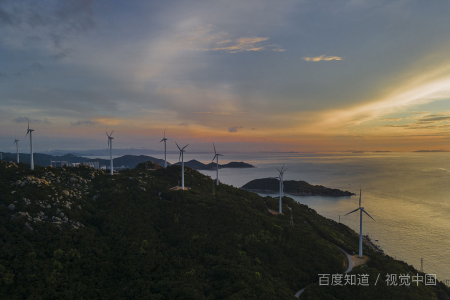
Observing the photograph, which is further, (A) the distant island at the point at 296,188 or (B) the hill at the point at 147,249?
(A) the distant island at the point at 296,188

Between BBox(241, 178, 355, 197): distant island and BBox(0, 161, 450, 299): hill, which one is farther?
BBox(241, 178, 355, 197): distant island

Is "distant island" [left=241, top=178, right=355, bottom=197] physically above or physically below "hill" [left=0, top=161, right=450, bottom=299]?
below

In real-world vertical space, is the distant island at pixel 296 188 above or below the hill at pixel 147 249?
below

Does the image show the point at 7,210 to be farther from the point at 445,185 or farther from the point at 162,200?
the point at 445,185

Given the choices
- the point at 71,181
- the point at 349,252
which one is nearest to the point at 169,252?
the point at 71,181

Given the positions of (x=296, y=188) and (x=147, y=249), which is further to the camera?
(x=296, y=188)
